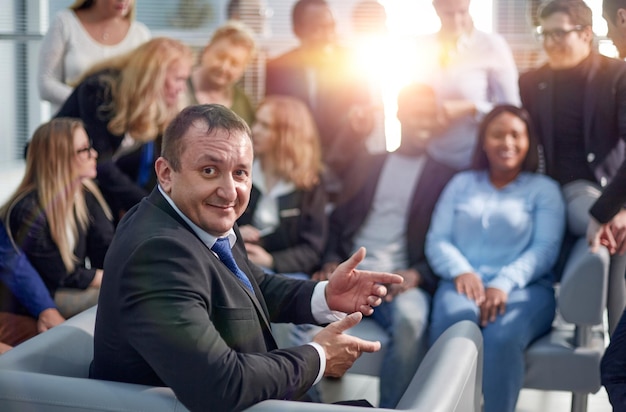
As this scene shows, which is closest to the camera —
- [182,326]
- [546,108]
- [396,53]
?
[182,326]

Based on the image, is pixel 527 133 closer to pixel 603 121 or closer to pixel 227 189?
pixel 603 121

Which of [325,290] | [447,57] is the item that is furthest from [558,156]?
[325,290]

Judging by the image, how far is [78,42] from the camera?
4270mm

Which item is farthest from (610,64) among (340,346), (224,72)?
(340,346)

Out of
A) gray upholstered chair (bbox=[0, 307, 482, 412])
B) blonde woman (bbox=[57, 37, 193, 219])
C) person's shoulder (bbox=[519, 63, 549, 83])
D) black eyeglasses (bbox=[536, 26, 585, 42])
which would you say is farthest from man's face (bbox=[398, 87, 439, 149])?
gray upholstered chair (bbox=[0, 307, 482, 412])

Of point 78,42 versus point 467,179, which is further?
point 78,42

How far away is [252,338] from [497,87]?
2376 millimetres

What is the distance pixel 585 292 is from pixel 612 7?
1.35 m

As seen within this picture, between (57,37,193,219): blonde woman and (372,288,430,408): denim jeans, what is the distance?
1.44 metres

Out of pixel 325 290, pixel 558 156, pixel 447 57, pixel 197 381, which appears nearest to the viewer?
pixel 197 381

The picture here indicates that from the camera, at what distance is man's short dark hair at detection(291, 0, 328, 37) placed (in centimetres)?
430

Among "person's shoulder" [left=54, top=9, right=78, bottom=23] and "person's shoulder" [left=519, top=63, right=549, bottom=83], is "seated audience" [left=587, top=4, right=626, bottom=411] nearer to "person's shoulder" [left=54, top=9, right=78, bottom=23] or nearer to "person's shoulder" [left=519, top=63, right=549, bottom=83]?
"person's shoulder" [left=519, top=63, right=549, bottom=83]

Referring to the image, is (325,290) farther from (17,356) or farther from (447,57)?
(447,57)

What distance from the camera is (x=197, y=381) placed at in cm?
176
